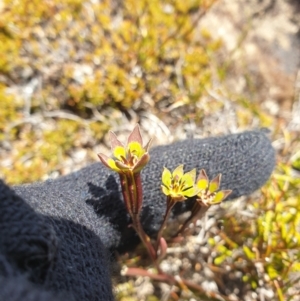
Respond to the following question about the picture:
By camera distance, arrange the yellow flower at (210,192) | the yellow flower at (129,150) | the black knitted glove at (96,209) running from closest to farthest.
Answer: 1. the black knitted glove at (96,209)
2. the yellow flower at (129,150)
3. the yellow flower at (210,192)

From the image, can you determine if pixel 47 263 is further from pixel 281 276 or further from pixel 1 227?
pixel 281 276

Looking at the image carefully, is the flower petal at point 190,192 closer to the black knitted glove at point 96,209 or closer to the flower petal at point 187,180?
the flower petal at point 187,180

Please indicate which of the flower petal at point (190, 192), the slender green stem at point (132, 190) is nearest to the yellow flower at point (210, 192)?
the flower petal at point (190, 192)

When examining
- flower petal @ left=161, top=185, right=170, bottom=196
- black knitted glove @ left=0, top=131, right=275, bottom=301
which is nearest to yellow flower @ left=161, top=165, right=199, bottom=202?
flower petal @ left=161, top=185, right=170, bottom=196

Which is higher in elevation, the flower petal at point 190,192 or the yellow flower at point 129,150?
the yellow flower at point 129,150

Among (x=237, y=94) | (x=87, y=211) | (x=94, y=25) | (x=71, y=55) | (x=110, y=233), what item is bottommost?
(x=110, y=233)

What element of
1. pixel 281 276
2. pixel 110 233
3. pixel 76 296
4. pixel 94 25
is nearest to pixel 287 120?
pixel 281 276

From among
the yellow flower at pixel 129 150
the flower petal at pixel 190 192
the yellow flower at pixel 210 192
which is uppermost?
the yellow flower at pixel 129 150
